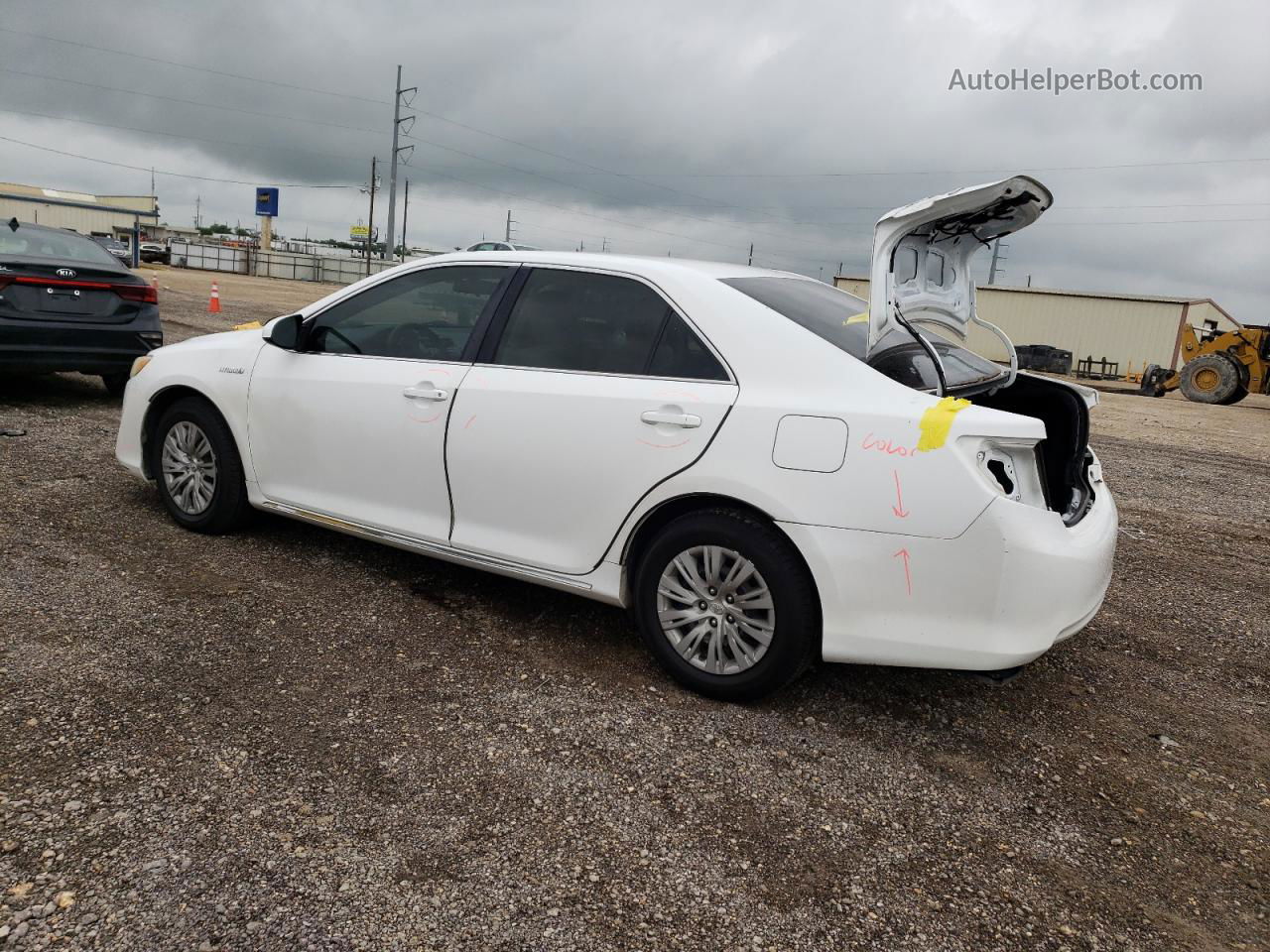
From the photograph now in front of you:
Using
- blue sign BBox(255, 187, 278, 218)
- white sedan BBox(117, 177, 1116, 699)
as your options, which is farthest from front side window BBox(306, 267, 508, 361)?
blue sign BBox(255, 187, 278, 218)

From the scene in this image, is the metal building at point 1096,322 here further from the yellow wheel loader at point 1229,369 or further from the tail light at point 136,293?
the tail light at point 136,293

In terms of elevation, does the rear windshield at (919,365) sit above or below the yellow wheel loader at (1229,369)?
below

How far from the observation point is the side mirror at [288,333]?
14.6ft

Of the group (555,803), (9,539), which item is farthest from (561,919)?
(9,539)

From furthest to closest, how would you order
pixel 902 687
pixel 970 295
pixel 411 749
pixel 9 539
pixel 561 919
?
pixel 9 539, pixel 970 295, pixel 902 687, pixel 411 749, pixel 561 919

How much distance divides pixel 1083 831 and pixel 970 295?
223 centimetres

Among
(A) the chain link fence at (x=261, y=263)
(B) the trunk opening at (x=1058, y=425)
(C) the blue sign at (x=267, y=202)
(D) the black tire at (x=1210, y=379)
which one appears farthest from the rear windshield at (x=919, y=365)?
(C) the blue sign at (x=267, y=202)

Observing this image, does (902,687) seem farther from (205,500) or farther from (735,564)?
(205,500)

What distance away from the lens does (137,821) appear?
2.55 m

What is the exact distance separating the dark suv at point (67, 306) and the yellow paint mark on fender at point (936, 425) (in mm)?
7021

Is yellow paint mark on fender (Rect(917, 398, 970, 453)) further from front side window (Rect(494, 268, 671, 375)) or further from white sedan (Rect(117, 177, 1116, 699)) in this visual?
front side window (Rect(494, 268, 671, 375))

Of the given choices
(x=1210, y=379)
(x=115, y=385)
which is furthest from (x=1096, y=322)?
(x=115, y=385)

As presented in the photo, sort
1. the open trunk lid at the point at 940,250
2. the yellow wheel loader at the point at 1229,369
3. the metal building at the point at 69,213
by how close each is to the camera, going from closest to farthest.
Result: the open trunk lid at the point at 940,250 < the yellow wheel loader at the point at 1229,369 < the metal building at the point at 69,213

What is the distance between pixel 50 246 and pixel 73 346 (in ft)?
3.05
